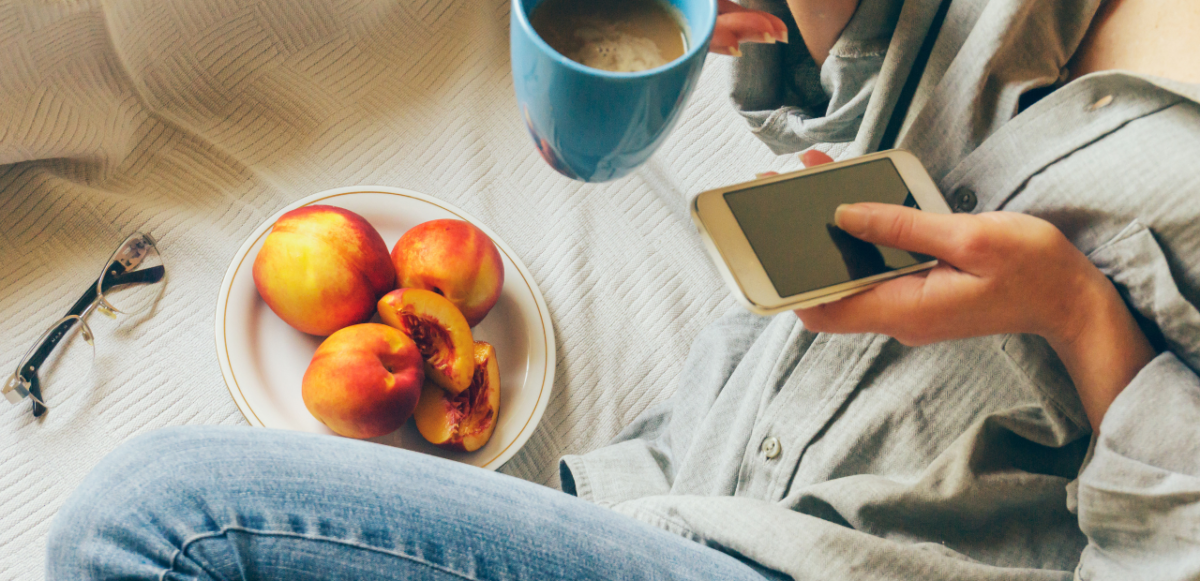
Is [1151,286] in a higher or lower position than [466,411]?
higher

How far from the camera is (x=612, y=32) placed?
0.31 meters

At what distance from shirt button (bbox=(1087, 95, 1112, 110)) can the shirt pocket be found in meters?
0.08

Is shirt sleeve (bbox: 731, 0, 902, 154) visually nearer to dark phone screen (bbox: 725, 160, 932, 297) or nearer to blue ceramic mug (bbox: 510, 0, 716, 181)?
dark phone screen (bbox: 725, 160, 932, 297)

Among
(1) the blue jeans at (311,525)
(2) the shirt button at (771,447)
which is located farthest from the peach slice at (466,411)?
(2) the shirt button at (771,447)

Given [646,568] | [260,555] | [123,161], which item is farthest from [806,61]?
[123,161]

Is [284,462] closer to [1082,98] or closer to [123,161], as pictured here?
[123,161]

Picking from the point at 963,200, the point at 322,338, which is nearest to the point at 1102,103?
the point at 963,200

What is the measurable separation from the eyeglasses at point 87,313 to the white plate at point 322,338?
0.13m

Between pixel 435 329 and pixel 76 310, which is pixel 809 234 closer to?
pixel 435 329

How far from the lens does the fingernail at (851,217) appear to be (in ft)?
1.34

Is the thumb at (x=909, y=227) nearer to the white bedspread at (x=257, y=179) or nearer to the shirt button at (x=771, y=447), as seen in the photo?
the shirt button at (x=771, y=447)

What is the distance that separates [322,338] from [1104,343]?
0.60 meters

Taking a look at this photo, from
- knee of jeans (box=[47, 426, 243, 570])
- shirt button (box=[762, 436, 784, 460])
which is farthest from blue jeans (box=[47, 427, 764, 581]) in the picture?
shirt button (box=[762, 436, 784, 460])

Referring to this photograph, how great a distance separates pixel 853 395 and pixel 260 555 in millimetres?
441
